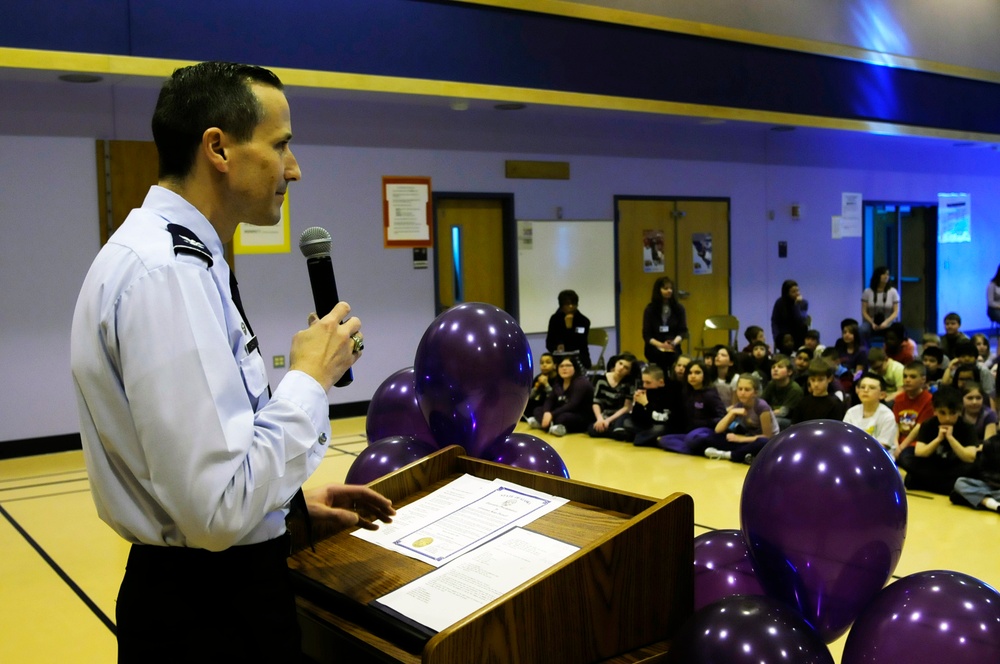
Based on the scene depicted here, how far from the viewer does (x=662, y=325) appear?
9562mm

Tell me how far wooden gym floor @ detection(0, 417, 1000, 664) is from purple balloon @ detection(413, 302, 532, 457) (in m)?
1.65

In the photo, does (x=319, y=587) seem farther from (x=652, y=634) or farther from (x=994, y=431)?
(x=994, y=431)

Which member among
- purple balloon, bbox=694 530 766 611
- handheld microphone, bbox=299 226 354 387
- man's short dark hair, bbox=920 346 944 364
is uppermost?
handheld microphone, bbox=299 226 354 387

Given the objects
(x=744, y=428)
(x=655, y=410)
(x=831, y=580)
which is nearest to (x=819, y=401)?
(x=744, y=428)

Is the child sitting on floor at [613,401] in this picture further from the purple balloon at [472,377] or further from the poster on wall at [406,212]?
the purple balloon at [472,377]

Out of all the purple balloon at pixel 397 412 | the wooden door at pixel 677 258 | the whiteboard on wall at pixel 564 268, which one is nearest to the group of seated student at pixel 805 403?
the whiteboard on wall at pixel 564 268

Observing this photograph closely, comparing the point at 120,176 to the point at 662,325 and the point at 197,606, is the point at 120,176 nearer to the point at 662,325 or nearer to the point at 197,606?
the point at 662,325

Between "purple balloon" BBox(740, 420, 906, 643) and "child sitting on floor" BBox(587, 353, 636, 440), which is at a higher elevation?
"purple balloon" BBox(740, 420, 906, 643)

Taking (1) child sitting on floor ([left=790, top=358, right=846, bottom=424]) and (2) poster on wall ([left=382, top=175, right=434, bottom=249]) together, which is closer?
(1) child sitting on floor ([left=790, top=358, right=846, bottom=424])

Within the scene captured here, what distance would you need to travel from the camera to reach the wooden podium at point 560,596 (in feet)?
4.30

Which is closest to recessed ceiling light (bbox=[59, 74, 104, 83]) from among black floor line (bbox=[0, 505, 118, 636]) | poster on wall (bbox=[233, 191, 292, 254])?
poster on wall (bbox=[233, 191, 292, 254])

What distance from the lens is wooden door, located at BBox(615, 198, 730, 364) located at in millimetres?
10664

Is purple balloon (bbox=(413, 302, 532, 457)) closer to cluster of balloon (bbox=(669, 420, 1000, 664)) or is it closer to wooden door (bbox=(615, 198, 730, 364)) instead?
cluster of balloon (bbox=(669, 420, 1000, 664))

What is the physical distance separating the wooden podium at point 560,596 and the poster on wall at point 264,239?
6706 millimetres
